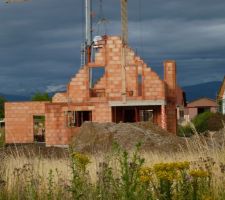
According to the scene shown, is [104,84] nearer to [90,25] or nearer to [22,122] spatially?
[22,122]

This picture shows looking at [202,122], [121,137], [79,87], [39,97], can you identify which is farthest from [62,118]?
[39,97]

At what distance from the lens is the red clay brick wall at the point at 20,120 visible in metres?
45.7

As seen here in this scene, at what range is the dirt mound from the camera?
1053 inches

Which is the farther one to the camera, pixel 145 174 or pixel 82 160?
pixel 82 160

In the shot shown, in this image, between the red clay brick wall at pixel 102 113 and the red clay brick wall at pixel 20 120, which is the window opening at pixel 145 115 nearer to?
the red clay brick wall at pixel 20 120

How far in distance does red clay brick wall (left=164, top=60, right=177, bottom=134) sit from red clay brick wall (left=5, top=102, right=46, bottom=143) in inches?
346

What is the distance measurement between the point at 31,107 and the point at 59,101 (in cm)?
335

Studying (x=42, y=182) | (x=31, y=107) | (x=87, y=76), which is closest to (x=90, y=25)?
(x=31, y=107)

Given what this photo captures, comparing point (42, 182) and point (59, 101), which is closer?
point (42, 182)

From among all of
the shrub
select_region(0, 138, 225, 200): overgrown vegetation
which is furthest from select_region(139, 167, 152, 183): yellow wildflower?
the shrub

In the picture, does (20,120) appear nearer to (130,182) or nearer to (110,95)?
(110,95)

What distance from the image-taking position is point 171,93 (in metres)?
42.6

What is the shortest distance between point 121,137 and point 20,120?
18.6m

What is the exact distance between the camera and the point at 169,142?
26969mm
